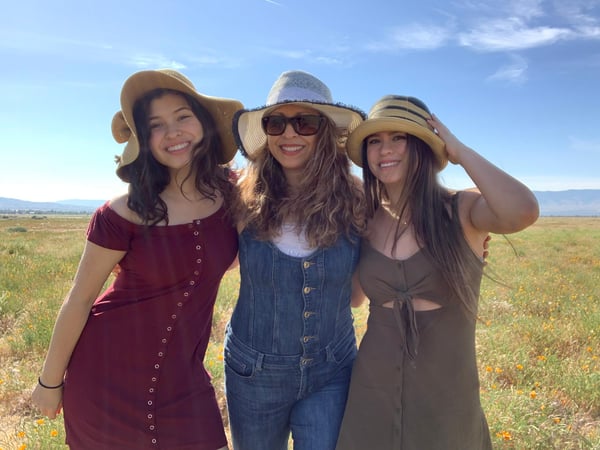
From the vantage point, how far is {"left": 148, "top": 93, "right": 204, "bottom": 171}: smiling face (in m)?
2.06

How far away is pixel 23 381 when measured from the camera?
156 inches

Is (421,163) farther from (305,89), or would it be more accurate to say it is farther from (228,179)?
(228,179)

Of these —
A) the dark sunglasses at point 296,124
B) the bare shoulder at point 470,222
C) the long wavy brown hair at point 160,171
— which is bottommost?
the bare shoulder at point 470,222

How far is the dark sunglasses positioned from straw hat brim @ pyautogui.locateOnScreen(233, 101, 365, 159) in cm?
6

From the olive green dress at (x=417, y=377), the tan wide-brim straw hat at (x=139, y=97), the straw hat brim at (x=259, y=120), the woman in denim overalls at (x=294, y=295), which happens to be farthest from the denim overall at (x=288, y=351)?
the tan wide-brim straw hat at (x=139, y=97)

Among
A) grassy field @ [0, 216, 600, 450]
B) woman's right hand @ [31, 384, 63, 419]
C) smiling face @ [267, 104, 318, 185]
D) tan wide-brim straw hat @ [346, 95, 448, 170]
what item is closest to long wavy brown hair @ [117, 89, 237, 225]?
smiling face @ [267, 104, 318, 185]

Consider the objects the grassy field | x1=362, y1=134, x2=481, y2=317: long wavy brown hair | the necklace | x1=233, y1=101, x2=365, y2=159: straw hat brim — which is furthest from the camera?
the grassy field

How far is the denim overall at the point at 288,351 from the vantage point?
2.06 metres

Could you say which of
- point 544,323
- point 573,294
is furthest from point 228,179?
point 573,294

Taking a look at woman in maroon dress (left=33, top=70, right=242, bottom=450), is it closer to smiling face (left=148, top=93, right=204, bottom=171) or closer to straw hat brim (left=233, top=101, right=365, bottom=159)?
smiling face (left=148, top=93, right=204, bottom=171)

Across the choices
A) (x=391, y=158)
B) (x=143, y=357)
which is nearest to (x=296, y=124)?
(x=391, y=158)

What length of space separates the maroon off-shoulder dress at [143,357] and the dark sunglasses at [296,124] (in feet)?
2.38

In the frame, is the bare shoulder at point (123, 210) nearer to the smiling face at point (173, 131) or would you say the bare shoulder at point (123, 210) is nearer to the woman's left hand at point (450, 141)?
the smiling face at point (173, 131)

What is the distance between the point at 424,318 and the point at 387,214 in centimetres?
62
